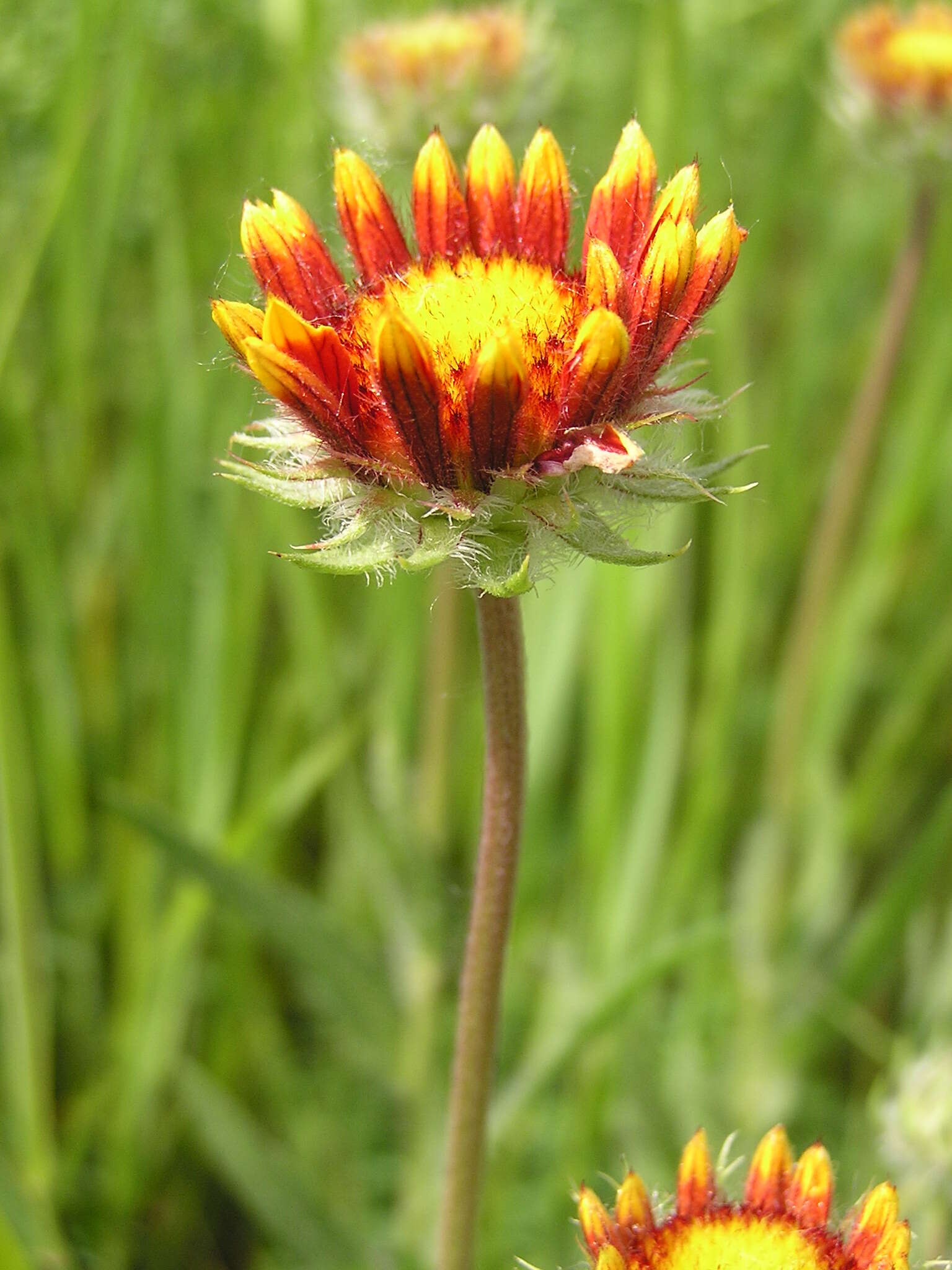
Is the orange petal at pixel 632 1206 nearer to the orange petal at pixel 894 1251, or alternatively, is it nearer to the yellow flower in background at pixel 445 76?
the orange petal at pixel 894 1251

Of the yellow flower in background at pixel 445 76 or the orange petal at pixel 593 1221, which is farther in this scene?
the yellow flower in background at pixel 445 76

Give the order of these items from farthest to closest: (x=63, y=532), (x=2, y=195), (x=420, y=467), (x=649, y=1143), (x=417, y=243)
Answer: (x=63, y=532), (x=2, y=195), (x=649, y=1143), (x=417, y=243), (x=420, y=467)

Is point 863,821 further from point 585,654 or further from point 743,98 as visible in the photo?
point 743,98

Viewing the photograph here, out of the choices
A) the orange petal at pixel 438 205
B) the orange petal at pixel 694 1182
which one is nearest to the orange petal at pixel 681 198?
the orange petal at pixel 438 205

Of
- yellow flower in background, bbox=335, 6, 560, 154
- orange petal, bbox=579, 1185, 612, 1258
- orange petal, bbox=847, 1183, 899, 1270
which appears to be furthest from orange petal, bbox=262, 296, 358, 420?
yellow flower in background, bbox=335, 6, 560, 154

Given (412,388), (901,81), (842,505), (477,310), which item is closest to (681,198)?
(477,310)

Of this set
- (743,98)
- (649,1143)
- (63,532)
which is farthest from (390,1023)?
(743,98)
